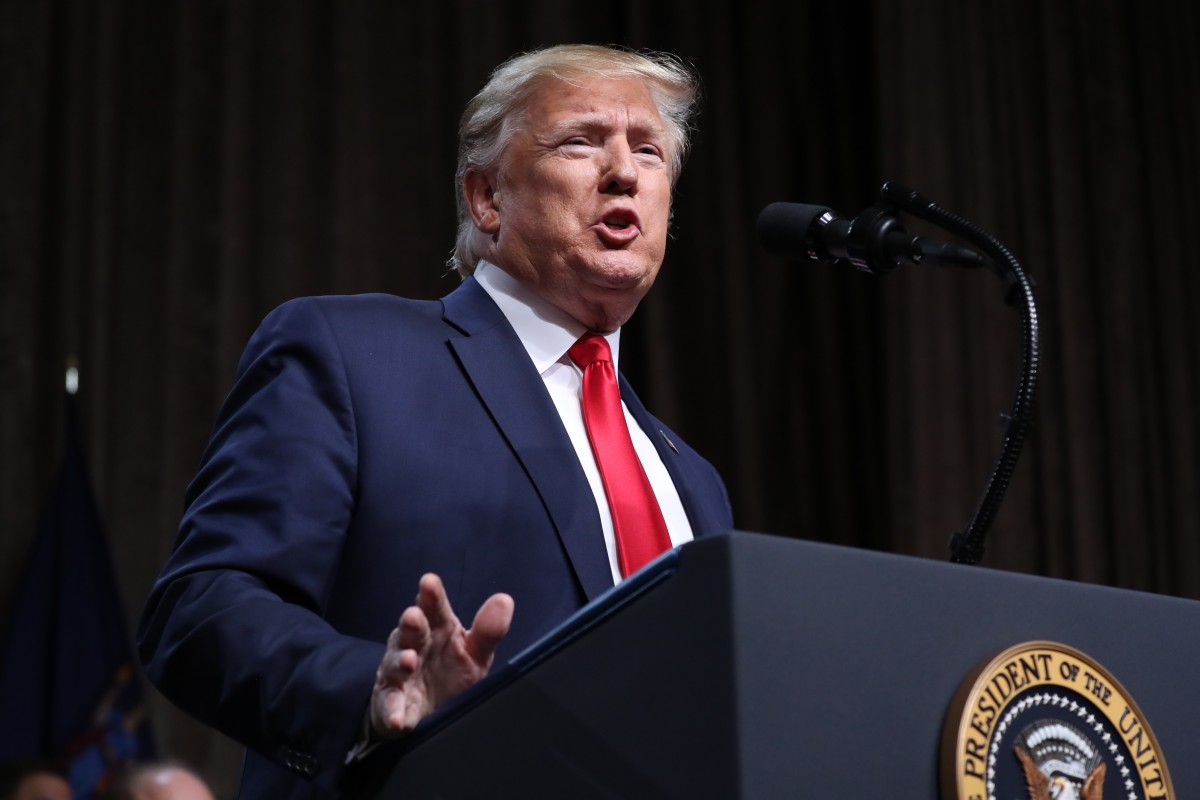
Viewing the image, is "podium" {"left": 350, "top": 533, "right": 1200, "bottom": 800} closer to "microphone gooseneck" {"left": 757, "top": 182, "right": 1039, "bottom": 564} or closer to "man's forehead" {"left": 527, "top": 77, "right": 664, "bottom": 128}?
"microphone gooseneck" {"left": 757, "top": 182, "right": 1039, "bottom": 564}

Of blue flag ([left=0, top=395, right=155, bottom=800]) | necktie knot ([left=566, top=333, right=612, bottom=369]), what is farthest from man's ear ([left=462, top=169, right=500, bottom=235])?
blue flag ([left=0, top=395, right=155, bottom=800])

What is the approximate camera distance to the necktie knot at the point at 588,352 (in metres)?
1.79

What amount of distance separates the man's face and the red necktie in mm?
78

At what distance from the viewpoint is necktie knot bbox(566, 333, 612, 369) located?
1.79m

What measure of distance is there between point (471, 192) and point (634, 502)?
617 mm

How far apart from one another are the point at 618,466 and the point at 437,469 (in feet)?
0.81

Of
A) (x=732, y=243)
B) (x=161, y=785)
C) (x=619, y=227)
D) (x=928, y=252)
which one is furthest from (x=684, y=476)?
(x=732, y=243)

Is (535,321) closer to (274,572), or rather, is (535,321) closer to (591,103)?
(591,103)

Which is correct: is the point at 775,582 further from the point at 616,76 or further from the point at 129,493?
the point at 129,493

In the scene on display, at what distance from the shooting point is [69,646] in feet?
13.1

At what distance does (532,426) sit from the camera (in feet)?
5.09

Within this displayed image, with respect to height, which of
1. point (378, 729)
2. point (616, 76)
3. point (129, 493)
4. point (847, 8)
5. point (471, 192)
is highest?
point (847, 8)

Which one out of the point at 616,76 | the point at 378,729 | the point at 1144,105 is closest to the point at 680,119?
the point at 616,76

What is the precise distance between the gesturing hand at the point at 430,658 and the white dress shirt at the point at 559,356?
0.61 metres
